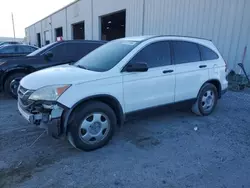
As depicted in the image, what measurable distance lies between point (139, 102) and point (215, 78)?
2.29 meters

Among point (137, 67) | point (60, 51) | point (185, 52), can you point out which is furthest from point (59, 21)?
point (137, 67)

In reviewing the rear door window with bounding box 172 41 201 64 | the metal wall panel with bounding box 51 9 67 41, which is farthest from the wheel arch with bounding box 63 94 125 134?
the metal wall panel with bounding box 51 9 67 41

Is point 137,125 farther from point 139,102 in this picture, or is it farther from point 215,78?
point 215,78

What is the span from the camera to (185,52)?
441 cm

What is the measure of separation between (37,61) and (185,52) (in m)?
4.50

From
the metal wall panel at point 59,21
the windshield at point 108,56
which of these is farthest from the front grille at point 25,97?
the metal wall panel at point 59,21

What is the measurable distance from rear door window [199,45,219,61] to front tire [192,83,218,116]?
24.3 inches

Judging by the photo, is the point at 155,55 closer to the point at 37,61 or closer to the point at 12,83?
the point at 37,61

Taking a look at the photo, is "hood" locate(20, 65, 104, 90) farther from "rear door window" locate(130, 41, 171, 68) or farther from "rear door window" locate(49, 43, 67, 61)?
"rear door window" locate(49, 43, 67, 61)

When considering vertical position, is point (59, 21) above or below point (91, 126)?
above

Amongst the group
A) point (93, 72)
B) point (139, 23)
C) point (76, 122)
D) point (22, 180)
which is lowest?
Result: point (22, 180)

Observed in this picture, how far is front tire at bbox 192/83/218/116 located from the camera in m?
4.76

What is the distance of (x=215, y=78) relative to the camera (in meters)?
4.92

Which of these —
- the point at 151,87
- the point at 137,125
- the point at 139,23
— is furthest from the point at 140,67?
the point at 139,23
